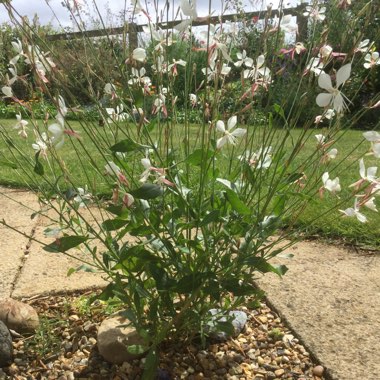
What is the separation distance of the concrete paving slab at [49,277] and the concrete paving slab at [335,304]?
31.2 inches

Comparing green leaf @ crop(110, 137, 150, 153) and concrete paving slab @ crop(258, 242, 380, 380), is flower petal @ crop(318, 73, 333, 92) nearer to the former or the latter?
green leaf @ crop(110, 137, 150, 153)

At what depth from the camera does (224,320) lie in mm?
1812

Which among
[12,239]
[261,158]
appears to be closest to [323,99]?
[261,158]

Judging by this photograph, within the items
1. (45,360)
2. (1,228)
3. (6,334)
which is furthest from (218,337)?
(1,228)

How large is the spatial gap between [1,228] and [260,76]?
1.89 metres

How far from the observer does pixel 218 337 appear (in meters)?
1.85

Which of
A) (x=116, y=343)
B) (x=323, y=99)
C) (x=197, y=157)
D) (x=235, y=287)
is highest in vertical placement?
(x=323, y=99)

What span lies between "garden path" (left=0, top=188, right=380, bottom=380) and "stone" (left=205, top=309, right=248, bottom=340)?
0.18 m

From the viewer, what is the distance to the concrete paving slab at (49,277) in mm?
2211

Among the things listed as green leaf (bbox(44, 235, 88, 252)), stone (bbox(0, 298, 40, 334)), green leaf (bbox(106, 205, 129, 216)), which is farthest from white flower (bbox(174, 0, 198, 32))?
stone (bbox(0, 298, 40, 334))

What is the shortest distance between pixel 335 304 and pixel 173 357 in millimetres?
716

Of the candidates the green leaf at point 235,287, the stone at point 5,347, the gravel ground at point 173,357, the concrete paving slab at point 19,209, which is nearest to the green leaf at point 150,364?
the gravel ground at point 173,357

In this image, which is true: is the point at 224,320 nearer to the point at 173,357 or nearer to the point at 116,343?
the point at 173,357

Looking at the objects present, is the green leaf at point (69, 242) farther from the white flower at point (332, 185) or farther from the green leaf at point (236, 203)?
the white flower at point (332, 185)
